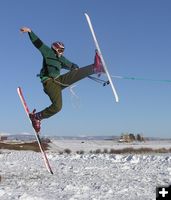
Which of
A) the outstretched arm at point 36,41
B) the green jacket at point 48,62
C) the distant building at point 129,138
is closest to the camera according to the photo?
the outstretched arm at point 36,41

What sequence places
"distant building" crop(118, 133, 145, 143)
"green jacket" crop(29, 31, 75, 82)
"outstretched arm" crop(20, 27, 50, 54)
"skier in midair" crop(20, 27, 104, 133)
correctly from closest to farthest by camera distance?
"outstretched arm" crop(20, 27, 50, 54) → "green jacket" crop(29, 31, 75, 82) → "skier in midair" crop(20, 27, 104, 133) → "distant building" crop(118, 133, 145, 143)

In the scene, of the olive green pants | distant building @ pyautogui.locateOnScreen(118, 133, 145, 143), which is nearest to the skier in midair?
the olive green pants

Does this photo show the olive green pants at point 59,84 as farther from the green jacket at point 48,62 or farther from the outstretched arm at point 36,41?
the outstretched arm at point 36,41

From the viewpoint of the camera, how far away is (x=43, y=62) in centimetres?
1036

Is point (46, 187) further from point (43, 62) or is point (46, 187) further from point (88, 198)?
point (43, 62)

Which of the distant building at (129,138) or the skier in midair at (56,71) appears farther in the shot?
the distant building at (129,138)

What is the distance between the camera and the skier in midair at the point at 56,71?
10.2 m

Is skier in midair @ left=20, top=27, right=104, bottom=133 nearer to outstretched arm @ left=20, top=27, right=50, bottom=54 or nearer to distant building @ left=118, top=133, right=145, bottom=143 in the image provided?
outstretched arm @ left=20, top=27, right=50, bottom=54

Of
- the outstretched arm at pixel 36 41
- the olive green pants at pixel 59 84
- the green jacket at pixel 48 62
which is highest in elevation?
the outstretched arm at pixel 36 41

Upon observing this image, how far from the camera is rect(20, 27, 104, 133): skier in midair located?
33.6 ft

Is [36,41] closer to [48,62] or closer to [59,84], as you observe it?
[48,62]

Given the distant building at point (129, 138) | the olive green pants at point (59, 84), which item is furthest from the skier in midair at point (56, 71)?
the distant building at point (129, 138)

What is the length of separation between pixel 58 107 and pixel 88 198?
7.57ft

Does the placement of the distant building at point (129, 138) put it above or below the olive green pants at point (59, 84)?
below
